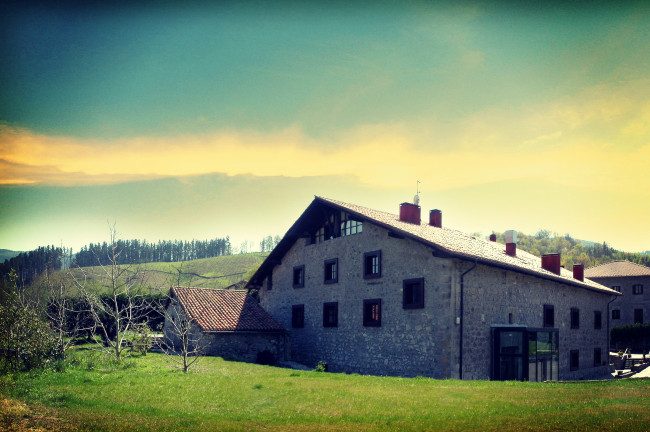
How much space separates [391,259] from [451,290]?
3.72m

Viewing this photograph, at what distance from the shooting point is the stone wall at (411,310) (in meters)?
20.8

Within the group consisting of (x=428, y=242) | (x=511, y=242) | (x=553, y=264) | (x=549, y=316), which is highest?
(x=511, y=242)

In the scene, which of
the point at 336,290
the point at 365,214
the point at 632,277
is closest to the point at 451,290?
the point at 365,214

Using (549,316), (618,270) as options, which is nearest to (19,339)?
(549,316)

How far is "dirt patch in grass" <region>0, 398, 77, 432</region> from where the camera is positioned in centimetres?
960

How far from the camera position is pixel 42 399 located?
12094 mm

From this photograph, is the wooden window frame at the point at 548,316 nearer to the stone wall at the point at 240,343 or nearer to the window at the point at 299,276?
the window at the point at 299,276

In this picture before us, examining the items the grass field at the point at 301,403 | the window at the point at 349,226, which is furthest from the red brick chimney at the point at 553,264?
the grass field at the point at 301,403

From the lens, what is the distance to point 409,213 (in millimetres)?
26641

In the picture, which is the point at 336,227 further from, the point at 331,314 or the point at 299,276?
the point at 299,276

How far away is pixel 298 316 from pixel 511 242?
13311 mm

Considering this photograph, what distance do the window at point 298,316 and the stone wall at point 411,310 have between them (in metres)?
0.35

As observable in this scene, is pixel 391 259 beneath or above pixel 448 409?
above

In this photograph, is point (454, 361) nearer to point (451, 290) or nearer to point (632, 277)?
point (451, 290)
